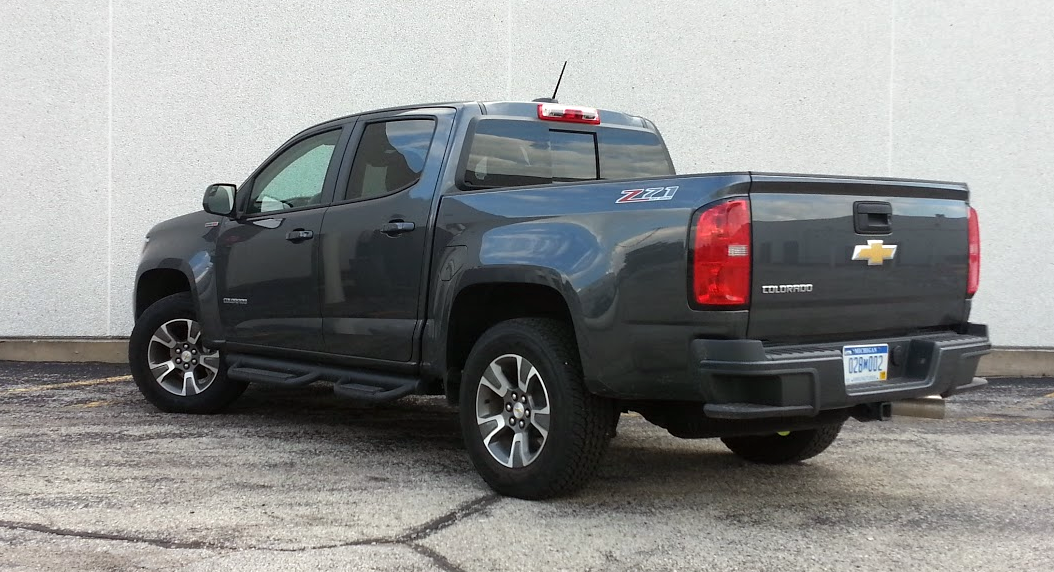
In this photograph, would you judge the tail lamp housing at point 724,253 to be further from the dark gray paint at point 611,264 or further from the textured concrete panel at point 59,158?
the textured concrete panel at point 59,158

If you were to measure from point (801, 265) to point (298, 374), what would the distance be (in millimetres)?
3184

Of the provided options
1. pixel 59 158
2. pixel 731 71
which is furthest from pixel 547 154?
pixel 59 158

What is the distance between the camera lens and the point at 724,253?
13.0ft

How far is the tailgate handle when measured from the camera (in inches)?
169

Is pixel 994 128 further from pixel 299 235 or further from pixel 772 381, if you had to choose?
pixel 772 381

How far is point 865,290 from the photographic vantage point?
14.1 feet

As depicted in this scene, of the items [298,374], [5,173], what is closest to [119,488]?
[298,374]

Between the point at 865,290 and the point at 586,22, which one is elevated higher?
the point at 586,22

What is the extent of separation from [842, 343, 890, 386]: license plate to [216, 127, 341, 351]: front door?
299cm

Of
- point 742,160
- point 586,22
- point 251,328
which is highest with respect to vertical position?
point 586,22

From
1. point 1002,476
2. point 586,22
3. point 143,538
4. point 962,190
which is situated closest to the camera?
point 143,538

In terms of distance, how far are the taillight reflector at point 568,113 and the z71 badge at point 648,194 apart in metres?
1.48

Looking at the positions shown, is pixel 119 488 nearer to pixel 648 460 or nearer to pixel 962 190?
pixel 648 460

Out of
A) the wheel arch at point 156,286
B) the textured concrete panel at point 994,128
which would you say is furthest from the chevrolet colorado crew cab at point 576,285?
the textured concrete panel at point 994,128
